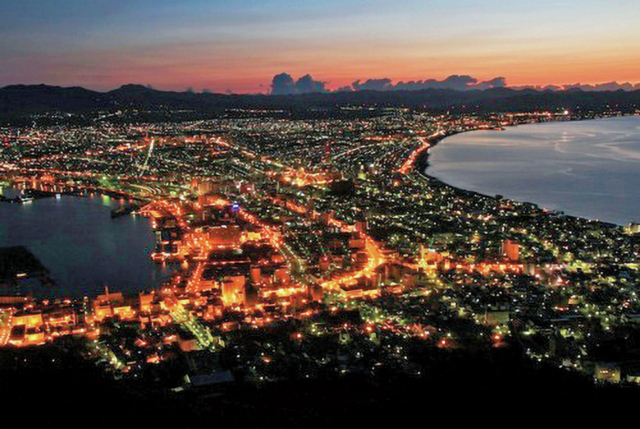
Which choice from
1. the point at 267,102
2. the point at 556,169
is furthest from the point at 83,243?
the point at 267,102

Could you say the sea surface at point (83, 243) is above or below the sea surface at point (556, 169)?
below

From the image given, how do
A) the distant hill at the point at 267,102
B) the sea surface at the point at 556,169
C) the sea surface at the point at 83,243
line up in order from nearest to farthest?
the sea surface at the point at 83,243
the sea surface at the point at 556,169
the distant hill at the point at 267,102

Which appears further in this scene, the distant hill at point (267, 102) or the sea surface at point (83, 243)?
the distant hill at point (267, 102)

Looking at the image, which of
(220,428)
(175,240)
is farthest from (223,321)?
(175,240)

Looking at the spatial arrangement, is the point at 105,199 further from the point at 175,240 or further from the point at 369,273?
the point at 369,273

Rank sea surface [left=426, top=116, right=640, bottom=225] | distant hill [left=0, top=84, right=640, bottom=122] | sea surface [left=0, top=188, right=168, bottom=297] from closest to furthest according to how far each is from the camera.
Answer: sea surface [left=0, top=188, right=168, bottom=297] → sea surface [left=426, top=116, right=640, bottom=225] → distant hill [left=0, top=84, right=640, bottom=122]

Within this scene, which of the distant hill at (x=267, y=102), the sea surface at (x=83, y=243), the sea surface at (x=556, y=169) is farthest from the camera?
the distant hill at (x=267, y=102)
